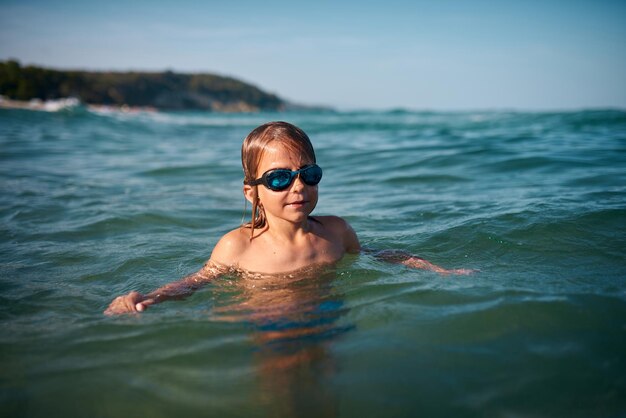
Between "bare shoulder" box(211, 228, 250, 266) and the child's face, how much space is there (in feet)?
1.12

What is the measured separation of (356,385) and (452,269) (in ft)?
5.63

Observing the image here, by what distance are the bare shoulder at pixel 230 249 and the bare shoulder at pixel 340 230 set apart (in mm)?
662

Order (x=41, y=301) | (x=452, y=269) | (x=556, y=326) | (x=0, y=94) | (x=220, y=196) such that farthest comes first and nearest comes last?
(x=0, y=94) → (x=220, y=196) → (x=452, y=269) → (x=41, y=301) → (x=556, y=326)

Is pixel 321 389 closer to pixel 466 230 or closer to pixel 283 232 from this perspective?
pixel 283 232

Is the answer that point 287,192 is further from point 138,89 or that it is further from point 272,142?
point 138,89

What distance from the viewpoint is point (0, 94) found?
55719 millimetres

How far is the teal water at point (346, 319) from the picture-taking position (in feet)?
7.16

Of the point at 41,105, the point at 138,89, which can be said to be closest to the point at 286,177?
the point at 41,105

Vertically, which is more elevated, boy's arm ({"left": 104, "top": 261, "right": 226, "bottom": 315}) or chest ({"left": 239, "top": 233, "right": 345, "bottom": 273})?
chest ({"left": 239, "top": 233, "right": 345, "bottom": 273})

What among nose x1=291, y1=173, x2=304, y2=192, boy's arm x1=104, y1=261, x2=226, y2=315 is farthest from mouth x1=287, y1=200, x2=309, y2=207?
boy's arm x1=104, y1=261, x2=226, y2=315

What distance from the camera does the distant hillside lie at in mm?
62906

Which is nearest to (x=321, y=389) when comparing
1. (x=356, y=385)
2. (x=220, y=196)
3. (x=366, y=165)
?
(x=356, y=385)

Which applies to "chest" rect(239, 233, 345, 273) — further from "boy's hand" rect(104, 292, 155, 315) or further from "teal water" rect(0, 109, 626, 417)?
"boy's hand" rect(104, 292, 155, 315)

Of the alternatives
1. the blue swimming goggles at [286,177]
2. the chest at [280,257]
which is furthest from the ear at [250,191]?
the chest at [280,257]
